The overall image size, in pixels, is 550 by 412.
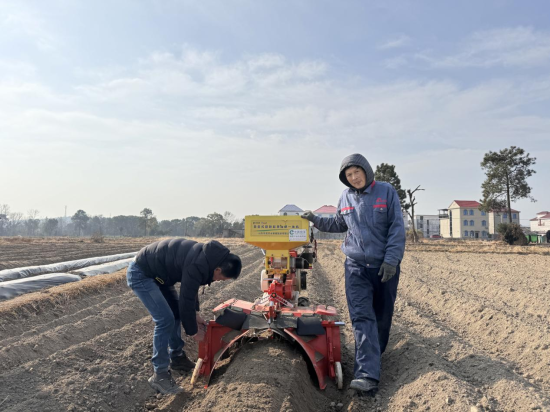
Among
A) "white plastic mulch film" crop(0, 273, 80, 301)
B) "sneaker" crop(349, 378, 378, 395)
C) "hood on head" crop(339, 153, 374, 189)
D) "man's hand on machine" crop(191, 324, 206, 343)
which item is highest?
"hood on head" crop(339, 153, 374, 189)

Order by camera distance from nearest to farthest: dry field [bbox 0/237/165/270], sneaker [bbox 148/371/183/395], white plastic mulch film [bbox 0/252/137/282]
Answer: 1. sneaker [bbox 148/371/183/395]
2. white plastic mulch film [bbox 0/252/137/282]
3. dry field [bbox 0/237/165/270]

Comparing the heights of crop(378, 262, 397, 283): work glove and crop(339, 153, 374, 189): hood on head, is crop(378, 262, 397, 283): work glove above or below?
below

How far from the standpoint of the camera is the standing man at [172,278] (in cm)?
373

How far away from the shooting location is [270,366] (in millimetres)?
3758

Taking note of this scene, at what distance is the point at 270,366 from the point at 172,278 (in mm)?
1342

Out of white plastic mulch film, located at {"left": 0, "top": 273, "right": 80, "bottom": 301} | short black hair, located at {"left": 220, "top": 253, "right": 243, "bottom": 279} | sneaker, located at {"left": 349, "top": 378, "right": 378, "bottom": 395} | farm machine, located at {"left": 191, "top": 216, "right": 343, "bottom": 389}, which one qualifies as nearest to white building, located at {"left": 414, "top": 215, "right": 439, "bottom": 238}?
white plastic mulch film, located at {"left": 0, "top": 273, "right": 80, "bottom": 301}

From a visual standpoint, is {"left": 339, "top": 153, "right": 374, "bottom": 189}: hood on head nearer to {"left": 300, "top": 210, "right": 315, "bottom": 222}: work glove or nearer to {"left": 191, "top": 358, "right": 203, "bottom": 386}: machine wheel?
{"left": 300, "top": 210, "right": 315, "bottom": 222}: work glove

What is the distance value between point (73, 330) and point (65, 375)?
5.66 ft

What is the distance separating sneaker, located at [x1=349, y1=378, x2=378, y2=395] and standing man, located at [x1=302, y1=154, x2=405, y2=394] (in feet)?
0.37

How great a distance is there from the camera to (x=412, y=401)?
333cm

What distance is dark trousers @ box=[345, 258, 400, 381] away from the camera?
3822 millimetres

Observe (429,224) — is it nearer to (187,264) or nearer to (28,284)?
(28,284)

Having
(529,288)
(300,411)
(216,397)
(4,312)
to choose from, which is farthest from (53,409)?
(529,288)

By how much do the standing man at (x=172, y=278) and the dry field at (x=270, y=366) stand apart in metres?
0.42
